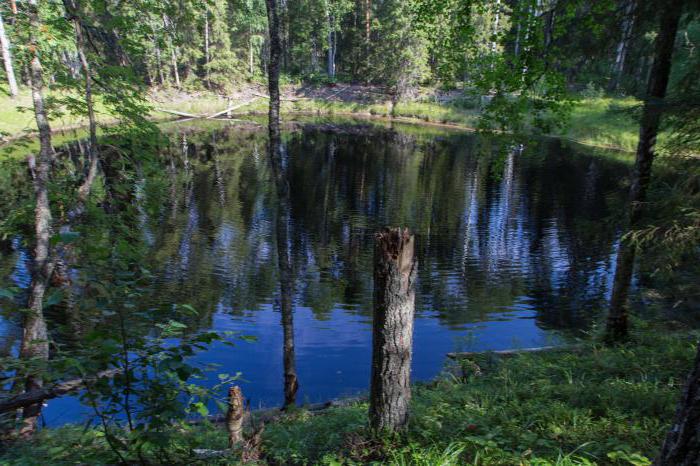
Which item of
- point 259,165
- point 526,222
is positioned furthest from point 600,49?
point 259,165

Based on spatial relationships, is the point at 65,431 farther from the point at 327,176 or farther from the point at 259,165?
the point at 259,165

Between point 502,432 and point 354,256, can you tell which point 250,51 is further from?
point 502,432

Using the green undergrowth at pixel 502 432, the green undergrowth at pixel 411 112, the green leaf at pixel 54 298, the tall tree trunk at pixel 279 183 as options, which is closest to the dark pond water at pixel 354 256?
the tall tree trunk at pixel 279 183

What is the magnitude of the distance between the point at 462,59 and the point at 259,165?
23.9m

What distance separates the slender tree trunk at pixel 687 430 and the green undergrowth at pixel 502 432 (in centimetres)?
89

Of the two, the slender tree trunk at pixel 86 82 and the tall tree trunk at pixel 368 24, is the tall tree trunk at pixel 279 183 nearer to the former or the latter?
the slender tree trunk at pixel 86 82

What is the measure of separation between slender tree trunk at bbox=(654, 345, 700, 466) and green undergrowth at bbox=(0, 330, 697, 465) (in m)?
0.89

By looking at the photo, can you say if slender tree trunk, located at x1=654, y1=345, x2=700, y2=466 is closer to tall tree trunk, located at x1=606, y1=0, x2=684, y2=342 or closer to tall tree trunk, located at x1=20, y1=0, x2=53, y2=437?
tall tree trunk, located at x1=606, y1=0, x2=684, y2=342

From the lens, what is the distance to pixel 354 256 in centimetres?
1703

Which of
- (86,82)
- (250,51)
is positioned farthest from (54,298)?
(250,51)

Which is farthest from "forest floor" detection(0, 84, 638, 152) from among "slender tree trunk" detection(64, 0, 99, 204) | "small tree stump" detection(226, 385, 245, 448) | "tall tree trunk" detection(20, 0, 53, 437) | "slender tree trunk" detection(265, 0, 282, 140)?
"small tree stump" detection(226, 385, 245, 448)

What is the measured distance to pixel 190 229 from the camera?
18688 mm

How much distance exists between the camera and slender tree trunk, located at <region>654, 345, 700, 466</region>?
2619 millimetres

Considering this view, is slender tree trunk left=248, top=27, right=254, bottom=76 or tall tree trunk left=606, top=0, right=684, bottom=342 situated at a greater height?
slender tree trunk left=248, top=27, right=254, bottom=76
